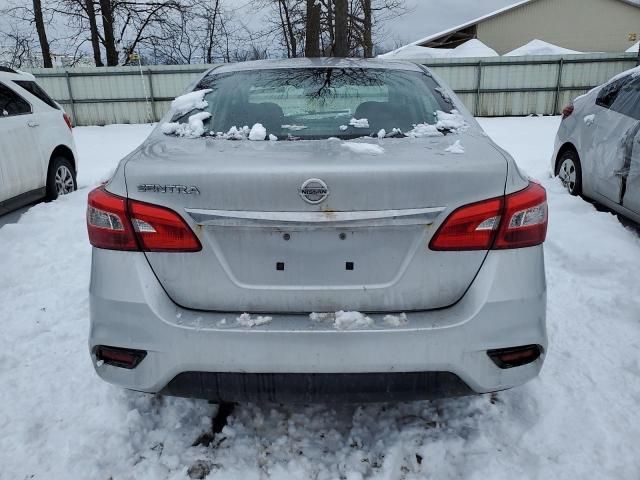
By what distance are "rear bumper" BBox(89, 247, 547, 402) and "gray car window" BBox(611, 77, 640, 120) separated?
3797 mm

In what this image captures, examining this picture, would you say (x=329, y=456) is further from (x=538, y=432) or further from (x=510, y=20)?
(x=510, y=20)

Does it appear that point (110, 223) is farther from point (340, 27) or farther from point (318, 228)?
point (340, 27)

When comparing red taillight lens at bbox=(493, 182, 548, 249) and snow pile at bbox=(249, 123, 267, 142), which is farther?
snow pile at bbox=(249, 123, 267, 142)

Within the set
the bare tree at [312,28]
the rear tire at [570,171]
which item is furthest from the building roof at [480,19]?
the rear tire at [570,171]

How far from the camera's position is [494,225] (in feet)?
5.84

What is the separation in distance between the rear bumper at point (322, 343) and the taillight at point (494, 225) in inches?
2.0

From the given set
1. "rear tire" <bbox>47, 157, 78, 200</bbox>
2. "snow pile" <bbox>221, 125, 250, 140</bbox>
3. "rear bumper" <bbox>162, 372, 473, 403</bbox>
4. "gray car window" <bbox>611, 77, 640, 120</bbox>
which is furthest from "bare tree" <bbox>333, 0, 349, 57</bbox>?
"rear bumper" <bbox>162, 372, 473, 403</bbox>

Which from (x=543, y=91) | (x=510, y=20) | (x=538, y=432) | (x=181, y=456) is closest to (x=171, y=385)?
(x=181, y=456)

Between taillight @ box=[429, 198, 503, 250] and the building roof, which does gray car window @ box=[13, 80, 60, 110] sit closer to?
taillight @ box=[429, 198, 503, 250]

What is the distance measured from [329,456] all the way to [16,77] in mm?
5993

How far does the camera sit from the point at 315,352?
1748 mm

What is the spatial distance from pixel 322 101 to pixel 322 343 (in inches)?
54.4

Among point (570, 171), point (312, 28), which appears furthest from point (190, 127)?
point (312, 28)

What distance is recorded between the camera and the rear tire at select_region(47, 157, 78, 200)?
6.16 m
